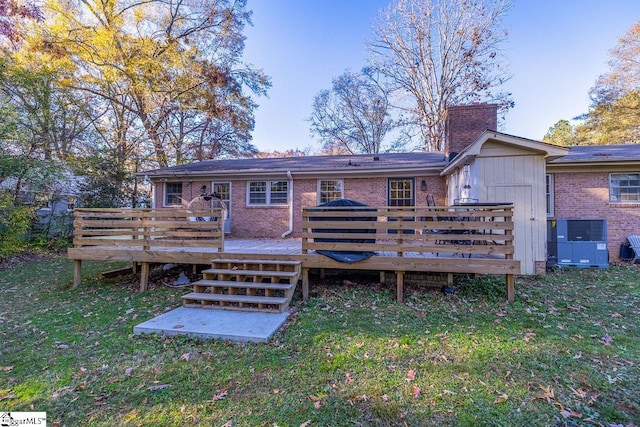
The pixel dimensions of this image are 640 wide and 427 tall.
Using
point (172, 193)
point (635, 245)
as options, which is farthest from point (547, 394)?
point (172, 193)

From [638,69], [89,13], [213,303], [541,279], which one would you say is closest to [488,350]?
[213,303]

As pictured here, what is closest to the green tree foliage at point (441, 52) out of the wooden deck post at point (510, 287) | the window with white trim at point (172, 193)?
the wooden deck post at point (510, 287)

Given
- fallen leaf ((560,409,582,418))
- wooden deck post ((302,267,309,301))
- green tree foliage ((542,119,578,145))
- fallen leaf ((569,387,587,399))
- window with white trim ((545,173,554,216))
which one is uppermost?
green tree foliage ((542,119,578,145))

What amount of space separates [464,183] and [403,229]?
3.23 meters

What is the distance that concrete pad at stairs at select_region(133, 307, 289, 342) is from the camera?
3580mm

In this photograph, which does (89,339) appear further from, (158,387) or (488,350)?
(488,350)

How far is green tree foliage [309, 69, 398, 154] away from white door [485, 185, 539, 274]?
47.4 feet

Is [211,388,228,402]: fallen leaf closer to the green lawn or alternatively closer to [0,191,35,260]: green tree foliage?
the green lawn

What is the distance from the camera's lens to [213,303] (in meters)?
4.68

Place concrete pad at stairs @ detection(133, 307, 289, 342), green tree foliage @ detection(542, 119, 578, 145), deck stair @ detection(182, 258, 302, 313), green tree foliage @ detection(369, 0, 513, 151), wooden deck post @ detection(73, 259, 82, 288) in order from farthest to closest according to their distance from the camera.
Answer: green tree foliage @ detection(542, 119, 578, 145)
green tree foliage @ detection(369, 0, 513, 151)
wooden deck post @ detection(73, 259, 82, 288)
deck stair @ detection(182, 258, 302, 313)
concrete pad at stairs @ detection(133, 307, 289, 342)

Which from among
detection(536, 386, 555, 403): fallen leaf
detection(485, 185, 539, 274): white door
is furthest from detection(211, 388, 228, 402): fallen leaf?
detection(485, 185, 539, 274): white door

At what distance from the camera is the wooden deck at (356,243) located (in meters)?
4.80

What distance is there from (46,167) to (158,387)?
37.0 ft

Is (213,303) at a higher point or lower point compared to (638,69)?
lower
